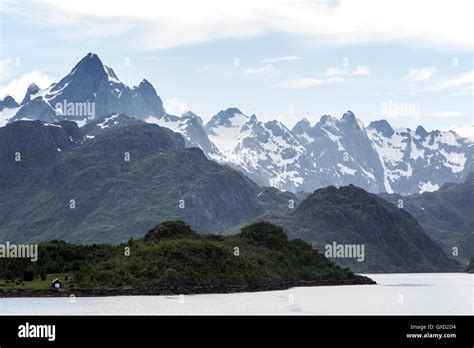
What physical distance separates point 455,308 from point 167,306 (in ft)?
225
